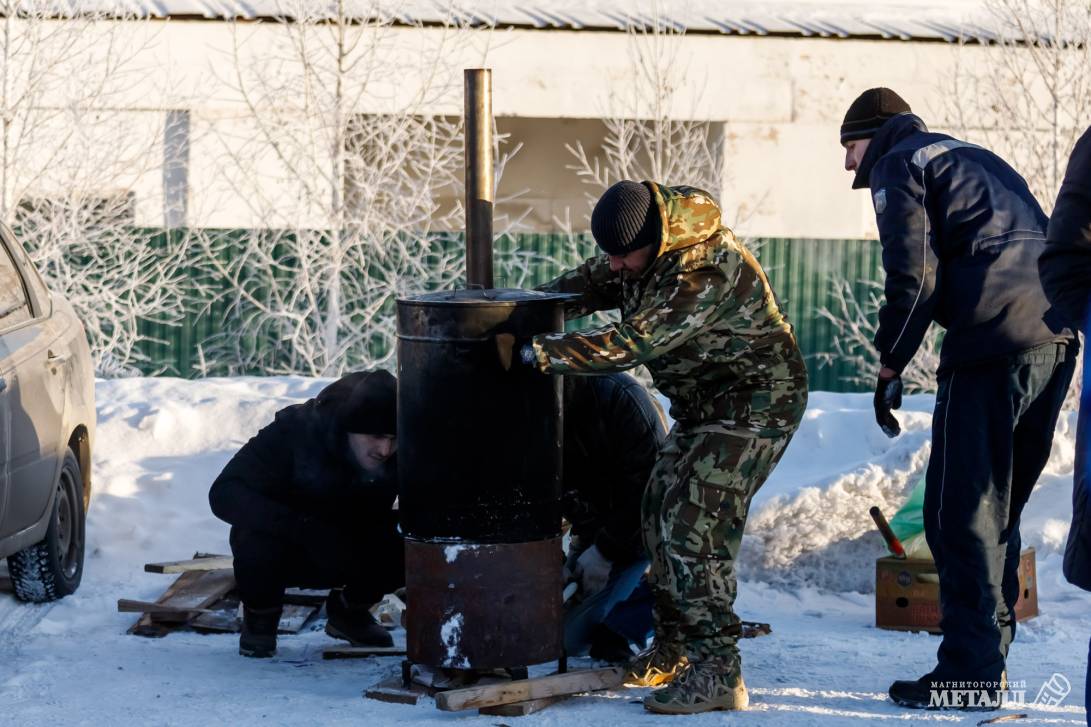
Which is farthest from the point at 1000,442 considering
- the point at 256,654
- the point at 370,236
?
the point at 370,236

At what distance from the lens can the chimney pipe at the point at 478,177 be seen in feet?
17.1

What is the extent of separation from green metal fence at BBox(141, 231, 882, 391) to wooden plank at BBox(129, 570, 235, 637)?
8481 millimetres

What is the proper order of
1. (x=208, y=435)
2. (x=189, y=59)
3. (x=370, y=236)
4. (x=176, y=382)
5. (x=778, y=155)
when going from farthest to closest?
(x=778, y=155) → (x=189, y=59) → (x=370, y=236) → (x=176, y=382) → (x=208, y=435)

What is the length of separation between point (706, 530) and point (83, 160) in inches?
412

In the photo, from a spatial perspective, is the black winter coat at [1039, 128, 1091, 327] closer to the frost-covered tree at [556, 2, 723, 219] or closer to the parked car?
the parked car

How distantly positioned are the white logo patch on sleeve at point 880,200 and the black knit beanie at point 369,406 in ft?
5.90

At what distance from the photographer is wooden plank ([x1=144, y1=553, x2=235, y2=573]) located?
21.0 feet

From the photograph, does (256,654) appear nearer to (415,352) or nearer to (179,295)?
(415,352)

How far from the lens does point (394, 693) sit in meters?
4.86

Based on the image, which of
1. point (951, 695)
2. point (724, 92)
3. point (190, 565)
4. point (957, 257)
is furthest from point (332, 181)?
point (951, 695)

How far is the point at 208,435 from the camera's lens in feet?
27.3

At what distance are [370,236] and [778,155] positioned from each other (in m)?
5.24

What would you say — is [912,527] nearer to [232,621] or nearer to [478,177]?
[478,177]

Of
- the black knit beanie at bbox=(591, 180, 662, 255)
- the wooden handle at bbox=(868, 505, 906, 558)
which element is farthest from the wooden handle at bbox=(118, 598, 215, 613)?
the wooden handle at bbox=(868, 505, 906, 558)
